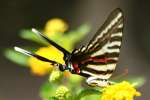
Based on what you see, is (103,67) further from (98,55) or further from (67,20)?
(67,20)

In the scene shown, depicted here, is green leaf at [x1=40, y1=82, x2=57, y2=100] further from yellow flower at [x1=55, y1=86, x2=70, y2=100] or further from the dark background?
the dark background

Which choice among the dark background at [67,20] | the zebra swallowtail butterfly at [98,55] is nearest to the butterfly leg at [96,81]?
the zebra swallowtail butterfly at [98,55]

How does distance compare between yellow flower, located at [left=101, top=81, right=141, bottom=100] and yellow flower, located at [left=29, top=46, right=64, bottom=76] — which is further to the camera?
yellow flower, located at [left=29, top=46, right=64, bottom=76]

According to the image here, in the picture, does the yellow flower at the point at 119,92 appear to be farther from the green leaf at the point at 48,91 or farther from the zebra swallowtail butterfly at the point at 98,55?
the green leaf at the point at 48,91

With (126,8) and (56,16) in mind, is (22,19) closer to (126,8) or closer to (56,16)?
(56,16)

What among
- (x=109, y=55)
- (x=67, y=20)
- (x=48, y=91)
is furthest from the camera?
(x=67, y=20)

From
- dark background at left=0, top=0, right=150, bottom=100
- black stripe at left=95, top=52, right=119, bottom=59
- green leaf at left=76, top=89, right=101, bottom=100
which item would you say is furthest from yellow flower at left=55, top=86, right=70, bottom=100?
dark background at left=0, top=0, right=150, bottom=100

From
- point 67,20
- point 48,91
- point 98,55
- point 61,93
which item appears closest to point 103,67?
point 98,55
